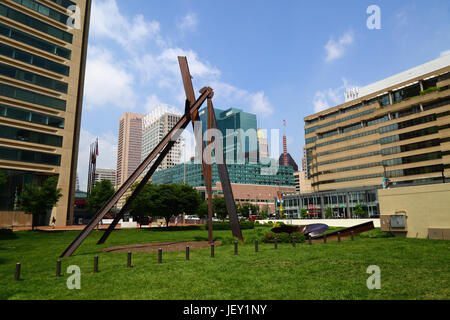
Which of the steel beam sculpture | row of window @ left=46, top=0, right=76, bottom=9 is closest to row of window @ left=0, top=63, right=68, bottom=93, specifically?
row of window @ left=46, top=0, right=76, bottom=9

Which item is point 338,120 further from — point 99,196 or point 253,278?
point 253,278

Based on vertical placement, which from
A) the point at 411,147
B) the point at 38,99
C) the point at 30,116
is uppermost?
the point at 38,99

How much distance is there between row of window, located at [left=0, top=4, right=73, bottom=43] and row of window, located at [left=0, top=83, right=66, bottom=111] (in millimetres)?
11055

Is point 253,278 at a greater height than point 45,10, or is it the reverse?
point 45,10

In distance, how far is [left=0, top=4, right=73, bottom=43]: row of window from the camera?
4250 centimetres

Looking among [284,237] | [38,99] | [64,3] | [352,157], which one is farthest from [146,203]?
[352,157]

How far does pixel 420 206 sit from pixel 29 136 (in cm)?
4953

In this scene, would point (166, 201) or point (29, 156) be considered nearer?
point (166, 201)

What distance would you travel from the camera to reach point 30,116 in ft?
142

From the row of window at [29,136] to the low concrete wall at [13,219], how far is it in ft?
35.7

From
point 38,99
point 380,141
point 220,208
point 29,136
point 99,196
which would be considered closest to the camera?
point 99,196

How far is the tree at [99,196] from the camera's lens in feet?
133

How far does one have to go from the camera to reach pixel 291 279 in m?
8.83
